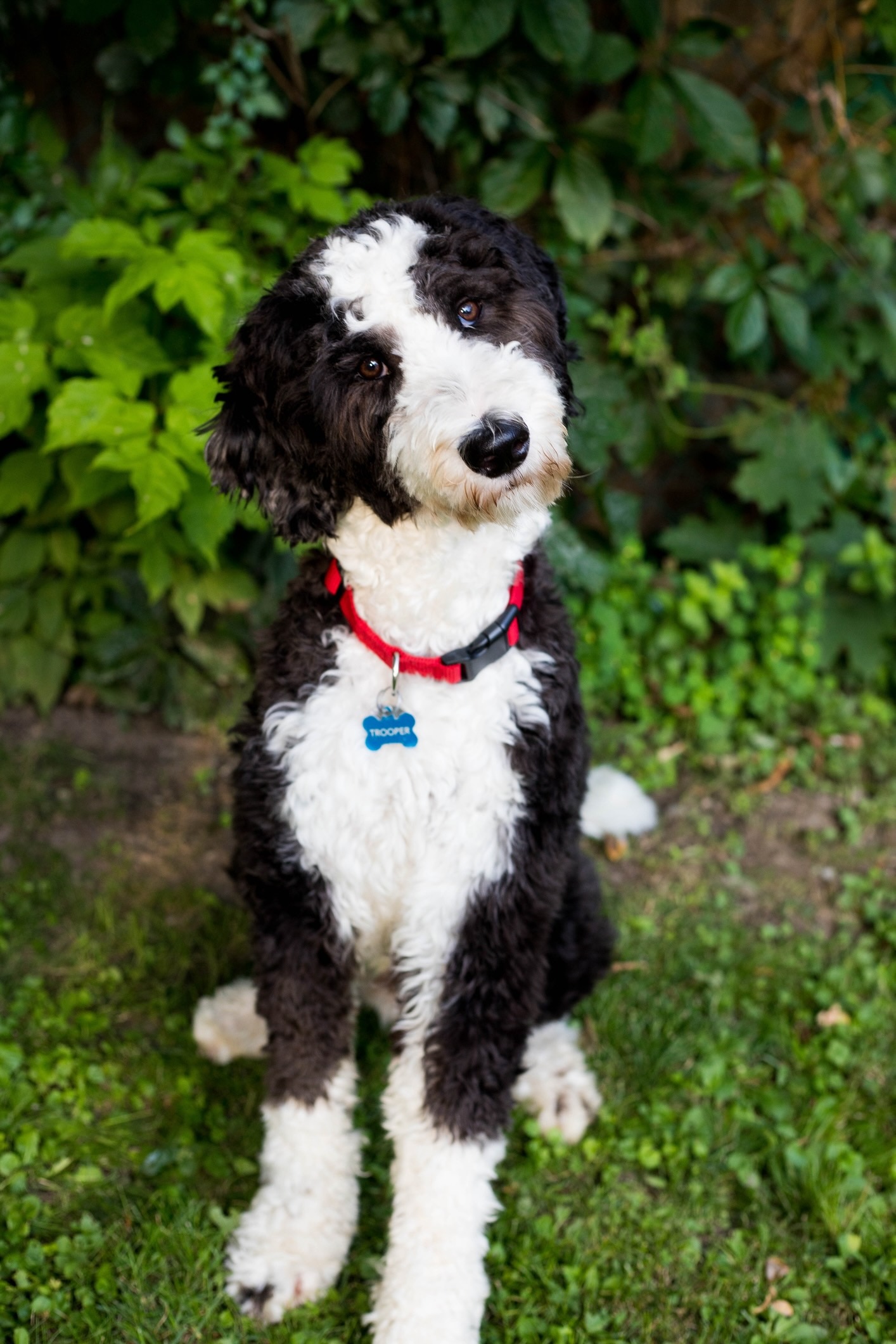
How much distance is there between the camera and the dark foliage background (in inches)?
114

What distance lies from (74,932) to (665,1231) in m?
1.57

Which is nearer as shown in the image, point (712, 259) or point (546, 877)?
point (546, 877)

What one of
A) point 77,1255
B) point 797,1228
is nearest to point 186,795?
point 77,1255

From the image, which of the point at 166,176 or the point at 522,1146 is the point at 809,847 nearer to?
the point at 522,1146

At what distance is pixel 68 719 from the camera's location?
353 centimetres

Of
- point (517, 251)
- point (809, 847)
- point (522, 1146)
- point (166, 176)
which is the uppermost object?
point (517, 251)

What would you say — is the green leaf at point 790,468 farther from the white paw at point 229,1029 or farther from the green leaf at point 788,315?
the white paw at point 229,1029

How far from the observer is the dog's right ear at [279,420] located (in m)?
1.73

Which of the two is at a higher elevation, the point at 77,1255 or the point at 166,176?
the point at 166,176

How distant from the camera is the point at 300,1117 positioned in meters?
2.11

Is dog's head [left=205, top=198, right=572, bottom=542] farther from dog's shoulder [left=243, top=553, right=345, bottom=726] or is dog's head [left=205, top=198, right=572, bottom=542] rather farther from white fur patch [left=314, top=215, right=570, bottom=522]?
dog's shoulder [left=243, top=553, right=345, bottom=726]

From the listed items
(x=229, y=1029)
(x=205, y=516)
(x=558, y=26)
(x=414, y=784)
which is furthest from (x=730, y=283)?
(x=229, y=1029)

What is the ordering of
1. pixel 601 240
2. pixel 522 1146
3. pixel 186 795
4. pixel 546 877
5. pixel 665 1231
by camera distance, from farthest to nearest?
pixel 601 240 → pixel 186 795 → pixel 522 1146 → pixel 665 1231 → pixel 546 877

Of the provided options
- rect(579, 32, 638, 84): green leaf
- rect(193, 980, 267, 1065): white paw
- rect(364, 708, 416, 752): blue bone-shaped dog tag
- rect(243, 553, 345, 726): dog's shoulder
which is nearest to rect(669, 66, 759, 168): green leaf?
rect(579, 32, 638, 84): green leaf
